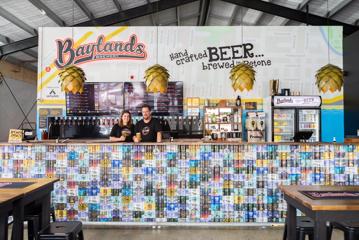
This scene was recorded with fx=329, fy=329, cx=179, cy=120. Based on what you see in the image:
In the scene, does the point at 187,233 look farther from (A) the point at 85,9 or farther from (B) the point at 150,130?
(A) the point at 85,9

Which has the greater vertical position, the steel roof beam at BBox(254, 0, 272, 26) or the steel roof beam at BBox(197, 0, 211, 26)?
the steel roof beam at BBox(197, 0, 211, 26)

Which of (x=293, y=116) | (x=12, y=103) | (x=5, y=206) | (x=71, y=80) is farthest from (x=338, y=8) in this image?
(x=12, y=103)

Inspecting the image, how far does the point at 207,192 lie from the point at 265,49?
4.50 m

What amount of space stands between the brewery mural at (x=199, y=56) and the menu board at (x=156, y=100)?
9.4 inches

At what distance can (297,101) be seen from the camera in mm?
7371

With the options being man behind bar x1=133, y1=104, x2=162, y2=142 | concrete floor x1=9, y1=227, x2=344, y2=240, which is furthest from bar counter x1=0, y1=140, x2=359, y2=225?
man behind bar x1=133, y1=104, x2=162, y2=142

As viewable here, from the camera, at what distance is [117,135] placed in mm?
6000

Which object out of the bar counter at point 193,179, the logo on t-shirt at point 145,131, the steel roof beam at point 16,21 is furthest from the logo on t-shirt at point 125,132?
the steel roof beam at point 16,21

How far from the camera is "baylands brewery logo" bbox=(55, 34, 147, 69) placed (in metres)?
7.96

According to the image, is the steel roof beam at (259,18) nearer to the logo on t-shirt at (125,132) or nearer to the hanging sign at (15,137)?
the logo on t-shirt at (125,132)

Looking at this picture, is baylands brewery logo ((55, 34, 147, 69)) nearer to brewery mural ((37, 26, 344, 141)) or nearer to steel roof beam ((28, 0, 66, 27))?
brewery mural ((37, 26, 344, 141))

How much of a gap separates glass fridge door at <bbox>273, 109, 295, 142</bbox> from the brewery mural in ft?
1.69

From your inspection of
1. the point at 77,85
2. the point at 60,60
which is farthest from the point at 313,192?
the point at 60,60

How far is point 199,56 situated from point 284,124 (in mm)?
2560
